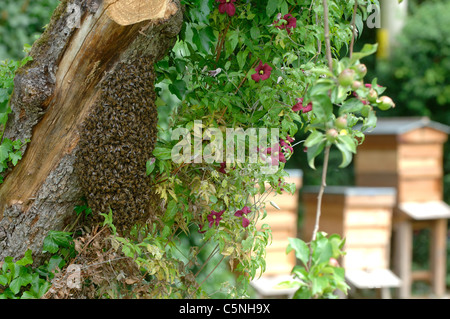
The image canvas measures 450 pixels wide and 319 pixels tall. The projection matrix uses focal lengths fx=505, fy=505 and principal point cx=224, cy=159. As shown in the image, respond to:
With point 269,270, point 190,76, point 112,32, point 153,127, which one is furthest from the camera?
point 269,270

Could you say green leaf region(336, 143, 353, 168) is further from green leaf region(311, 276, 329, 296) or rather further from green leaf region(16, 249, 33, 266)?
green leaf region(16, 249, 33, 266)

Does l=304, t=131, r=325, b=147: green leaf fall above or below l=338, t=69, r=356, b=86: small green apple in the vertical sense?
below

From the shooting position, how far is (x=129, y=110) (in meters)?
1.62

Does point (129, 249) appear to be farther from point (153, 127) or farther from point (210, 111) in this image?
point (210, 111)

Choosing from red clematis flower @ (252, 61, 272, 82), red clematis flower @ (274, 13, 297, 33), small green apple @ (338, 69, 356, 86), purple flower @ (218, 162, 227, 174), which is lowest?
purple flower @ (218, 162, 227, 174)

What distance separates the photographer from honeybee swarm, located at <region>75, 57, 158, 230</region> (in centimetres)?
162

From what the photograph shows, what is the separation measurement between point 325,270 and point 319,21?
0.94 m

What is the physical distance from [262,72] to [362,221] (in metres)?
Answer: 3.31

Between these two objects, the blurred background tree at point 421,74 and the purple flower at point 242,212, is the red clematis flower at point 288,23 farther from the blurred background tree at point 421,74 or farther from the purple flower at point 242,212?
the blurred background tree at point 421,74

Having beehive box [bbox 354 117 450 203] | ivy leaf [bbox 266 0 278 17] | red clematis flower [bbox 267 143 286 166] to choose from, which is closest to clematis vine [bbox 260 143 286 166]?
red clematis flower [bbox 267 143 286 166]

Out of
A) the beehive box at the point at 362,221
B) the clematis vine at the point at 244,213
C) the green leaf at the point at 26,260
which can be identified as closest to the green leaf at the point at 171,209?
the clematis vine at the point at 244,213

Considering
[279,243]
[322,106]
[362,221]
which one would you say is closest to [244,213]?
[322,106]

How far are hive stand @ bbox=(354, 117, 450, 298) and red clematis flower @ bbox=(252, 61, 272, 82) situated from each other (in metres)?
3.56

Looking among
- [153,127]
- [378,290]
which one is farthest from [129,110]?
[378,290]
